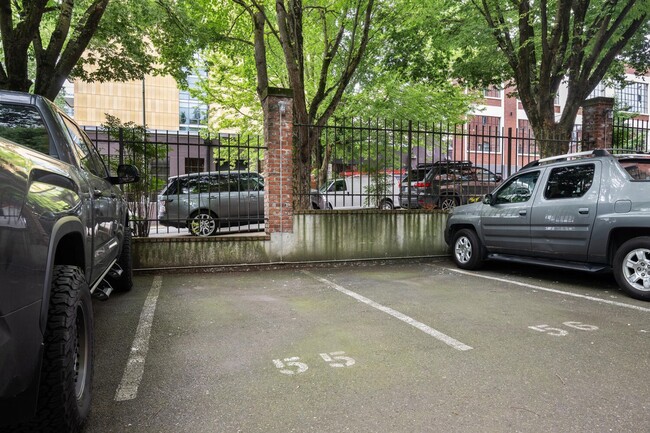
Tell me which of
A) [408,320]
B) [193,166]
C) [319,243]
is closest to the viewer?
[408,320]

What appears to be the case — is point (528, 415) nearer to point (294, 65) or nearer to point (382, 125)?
point (382, 125)

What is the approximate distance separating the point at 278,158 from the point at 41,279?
6513mm

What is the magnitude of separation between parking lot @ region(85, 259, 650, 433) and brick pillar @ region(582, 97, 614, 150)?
18.5 feet

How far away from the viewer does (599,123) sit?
35.8 ft

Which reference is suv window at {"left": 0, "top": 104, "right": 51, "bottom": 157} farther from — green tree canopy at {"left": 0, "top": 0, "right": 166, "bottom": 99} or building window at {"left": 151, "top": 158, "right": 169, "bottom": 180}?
building window at {"left": 151, "top": 158, "right": 169, "bottom": 180}

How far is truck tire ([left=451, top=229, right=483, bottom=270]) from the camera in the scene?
25.9ft

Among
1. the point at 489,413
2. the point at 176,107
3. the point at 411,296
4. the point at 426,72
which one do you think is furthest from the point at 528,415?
the point at 176,107

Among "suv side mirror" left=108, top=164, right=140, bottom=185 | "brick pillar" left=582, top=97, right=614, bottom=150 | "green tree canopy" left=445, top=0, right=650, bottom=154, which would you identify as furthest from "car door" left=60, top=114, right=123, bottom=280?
"brick pillar" left=582, top=97, right=614, bottom=150

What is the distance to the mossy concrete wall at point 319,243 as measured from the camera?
309 inches

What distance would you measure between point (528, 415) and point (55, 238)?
274cm

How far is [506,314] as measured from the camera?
5.04 m

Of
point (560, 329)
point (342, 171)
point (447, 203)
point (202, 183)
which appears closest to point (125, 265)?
point (342, 171)

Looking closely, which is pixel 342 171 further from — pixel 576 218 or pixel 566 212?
pixel 576 218

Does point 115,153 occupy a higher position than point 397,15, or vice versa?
point 397,15
